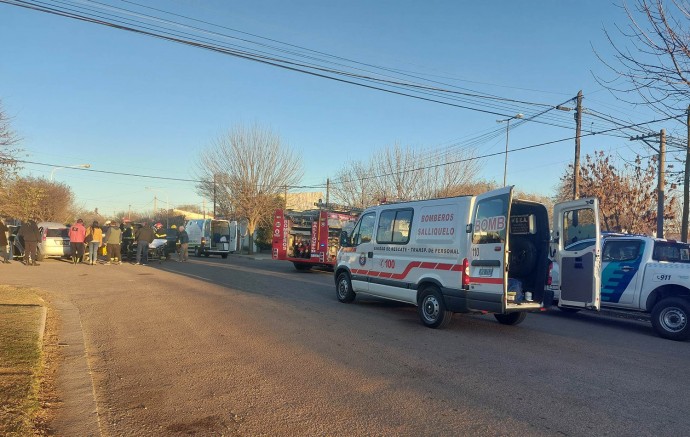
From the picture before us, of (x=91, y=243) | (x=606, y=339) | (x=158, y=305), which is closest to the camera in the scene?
(x=606, y=339)

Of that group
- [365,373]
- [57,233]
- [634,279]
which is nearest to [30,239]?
[57,233]

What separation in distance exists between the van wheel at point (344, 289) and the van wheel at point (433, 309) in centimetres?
265

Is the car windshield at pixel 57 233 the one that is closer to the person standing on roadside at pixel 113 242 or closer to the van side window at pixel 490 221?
the person standing on roadside at pixel 113 242

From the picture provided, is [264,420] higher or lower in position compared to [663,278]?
lower

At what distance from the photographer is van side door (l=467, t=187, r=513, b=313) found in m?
7.34

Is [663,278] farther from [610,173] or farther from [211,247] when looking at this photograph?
[211,247]

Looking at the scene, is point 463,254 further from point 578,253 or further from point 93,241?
point 93,241

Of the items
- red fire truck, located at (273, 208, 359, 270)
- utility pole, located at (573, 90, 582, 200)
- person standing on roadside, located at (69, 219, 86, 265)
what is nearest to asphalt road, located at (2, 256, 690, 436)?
red fire truck, located at (273, 208, 359, 270)

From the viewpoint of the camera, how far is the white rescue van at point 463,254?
7488 millimetres

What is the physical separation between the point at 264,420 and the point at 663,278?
7874mm

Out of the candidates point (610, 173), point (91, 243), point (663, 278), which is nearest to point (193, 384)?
point (663, 278)

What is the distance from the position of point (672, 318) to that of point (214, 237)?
26045mm

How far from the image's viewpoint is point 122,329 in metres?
7.72

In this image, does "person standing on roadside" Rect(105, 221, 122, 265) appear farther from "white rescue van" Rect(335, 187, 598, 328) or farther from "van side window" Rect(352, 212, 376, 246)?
"white rescue van" Rect(335, 187, 598, 328)
